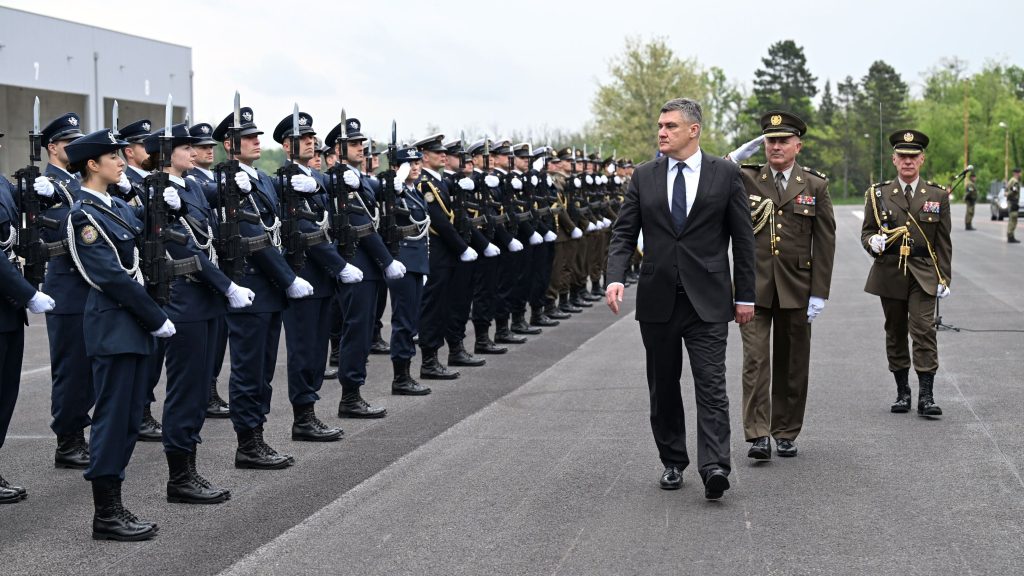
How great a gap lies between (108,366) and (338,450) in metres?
2.20

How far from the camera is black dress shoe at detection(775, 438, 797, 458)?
7.46 meters

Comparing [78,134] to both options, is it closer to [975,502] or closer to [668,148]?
[668,148]

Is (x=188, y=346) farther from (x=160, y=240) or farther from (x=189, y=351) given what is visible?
(x=160, y=240)

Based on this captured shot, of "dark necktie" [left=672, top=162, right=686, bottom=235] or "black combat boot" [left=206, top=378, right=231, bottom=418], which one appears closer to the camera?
"dark necktie" [left=672, top=162, right=686, bottom=235]

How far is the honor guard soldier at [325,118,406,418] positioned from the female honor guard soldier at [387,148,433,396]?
2.45 ft

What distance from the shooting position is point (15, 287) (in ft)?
21.4

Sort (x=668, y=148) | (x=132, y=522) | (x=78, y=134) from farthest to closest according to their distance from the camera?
1. (x=78, y=134)
2. (x=668, y=148)
3. (x=132, y=522)

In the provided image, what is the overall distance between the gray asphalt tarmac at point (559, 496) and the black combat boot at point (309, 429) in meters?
0.09

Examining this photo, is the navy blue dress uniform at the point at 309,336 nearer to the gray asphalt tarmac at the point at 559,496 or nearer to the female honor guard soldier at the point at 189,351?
the gray asphalt tarmac at the point at 559,496

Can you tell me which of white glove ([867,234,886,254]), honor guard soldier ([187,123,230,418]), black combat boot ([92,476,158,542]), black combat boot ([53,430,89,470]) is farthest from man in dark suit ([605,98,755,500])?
black combat boot ([53,430,89,470])

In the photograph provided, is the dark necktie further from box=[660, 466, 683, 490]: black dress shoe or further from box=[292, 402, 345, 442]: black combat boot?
box=[292, 402, 345, 442]: black combat boot

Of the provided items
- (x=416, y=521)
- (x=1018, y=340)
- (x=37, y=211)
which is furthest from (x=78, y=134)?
(x=1018, y=340)

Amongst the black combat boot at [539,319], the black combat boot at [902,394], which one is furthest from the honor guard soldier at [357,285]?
the black combat boot at [539,319]

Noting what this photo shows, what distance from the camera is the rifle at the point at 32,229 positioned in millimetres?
7766
